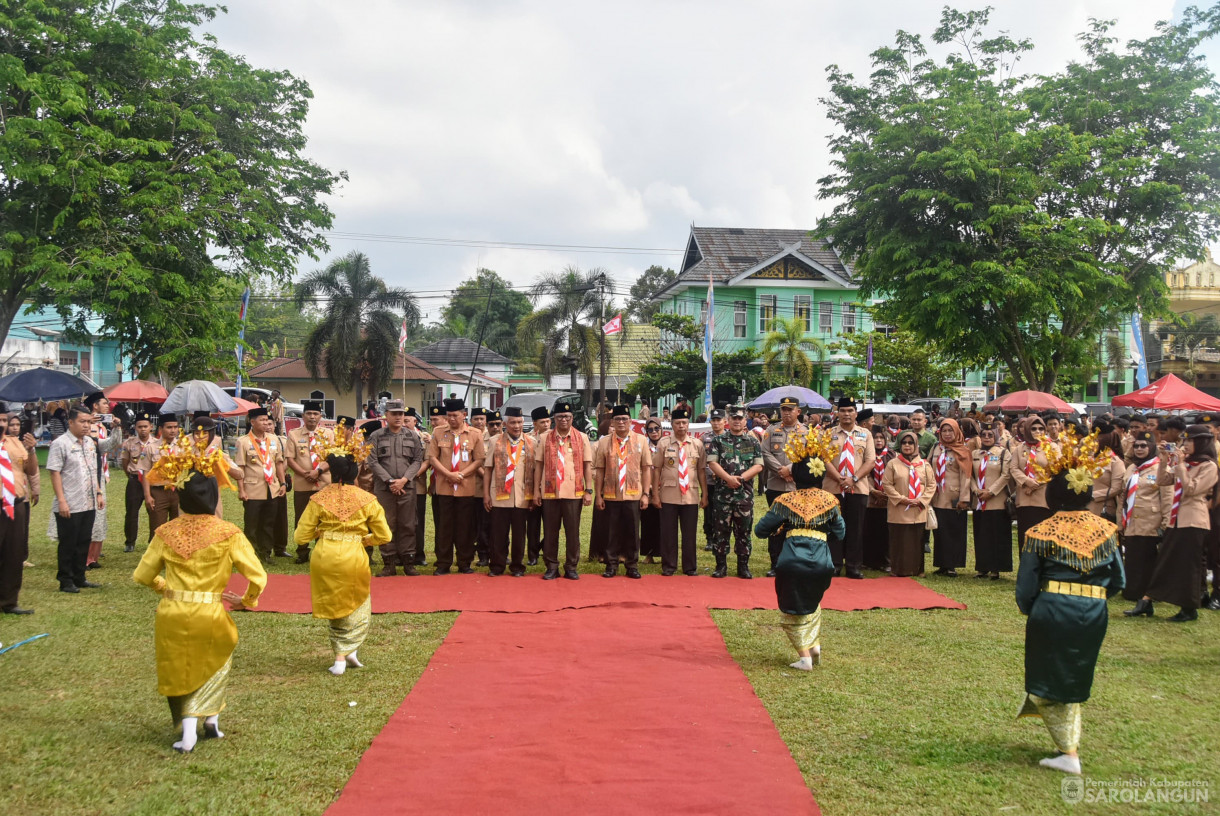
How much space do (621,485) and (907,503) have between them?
3.38 m

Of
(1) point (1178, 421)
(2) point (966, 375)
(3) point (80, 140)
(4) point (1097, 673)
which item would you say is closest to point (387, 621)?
(4) point (1097, 673)

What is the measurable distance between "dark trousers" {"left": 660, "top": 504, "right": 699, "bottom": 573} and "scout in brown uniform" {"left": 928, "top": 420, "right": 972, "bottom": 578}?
2.96m

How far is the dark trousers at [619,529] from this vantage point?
10.4m

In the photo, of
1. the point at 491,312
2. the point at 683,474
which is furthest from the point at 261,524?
the point at 491,312

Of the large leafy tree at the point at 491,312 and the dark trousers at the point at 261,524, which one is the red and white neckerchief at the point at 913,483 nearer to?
the dark trousers at the point at 261,524

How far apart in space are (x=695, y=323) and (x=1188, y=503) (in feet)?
101

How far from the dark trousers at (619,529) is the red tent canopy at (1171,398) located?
39.7 ft

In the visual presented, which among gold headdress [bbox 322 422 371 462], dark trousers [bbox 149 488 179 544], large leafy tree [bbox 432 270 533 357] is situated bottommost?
dark trousers [bbox 149 488 179 544]

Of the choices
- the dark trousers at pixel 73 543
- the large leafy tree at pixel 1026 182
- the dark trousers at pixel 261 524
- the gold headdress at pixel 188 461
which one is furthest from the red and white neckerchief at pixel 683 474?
the large leafy tree at pixel 1026 182

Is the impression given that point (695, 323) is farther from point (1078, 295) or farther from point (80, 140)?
point (80, 140)

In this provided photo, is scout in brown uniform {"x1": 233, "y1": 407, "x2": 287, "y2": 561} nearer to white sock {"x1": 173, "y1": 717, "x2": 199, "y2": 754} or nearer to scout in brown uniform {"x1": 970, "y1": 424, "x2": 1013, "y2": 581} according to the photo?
white sock {"x1": 173, "y1": 717, "x2": 199, "y2": 754}

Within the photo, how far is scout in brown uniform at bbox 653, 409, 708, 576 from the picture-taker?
34.8 ft

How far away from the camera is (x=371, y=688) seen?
6211 mm

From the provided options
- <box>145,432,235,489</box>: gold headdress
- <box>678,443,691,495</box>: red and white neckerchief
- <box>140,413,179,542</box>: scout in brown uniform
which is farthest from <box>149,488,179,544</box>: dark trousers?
<box>678,443,691,495</box>: red and white neckerchief
